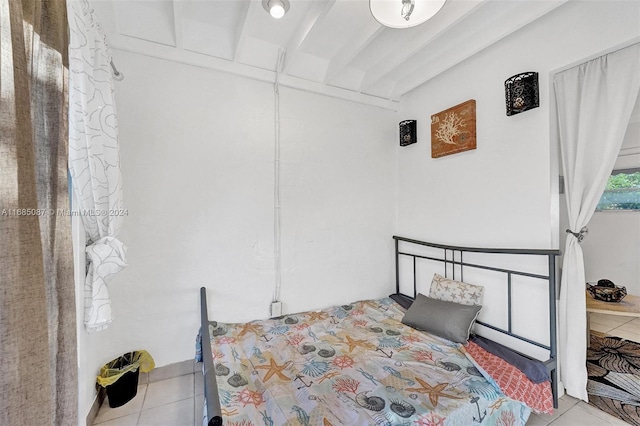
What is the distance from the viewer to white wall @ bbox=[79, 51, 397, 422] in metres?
1.95

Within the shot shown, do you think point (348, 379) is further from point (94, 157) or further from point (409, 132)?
point (409, 132)

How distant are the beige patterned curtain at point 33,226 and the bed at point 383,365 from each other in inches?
16.7

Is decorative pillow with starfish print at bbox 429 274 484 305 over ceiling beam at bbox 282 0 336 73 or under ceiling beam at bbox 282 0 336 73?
under

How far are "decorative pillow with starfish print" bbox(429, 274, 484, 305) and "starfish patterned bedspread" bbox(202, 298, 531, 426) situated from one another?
1.27 feet

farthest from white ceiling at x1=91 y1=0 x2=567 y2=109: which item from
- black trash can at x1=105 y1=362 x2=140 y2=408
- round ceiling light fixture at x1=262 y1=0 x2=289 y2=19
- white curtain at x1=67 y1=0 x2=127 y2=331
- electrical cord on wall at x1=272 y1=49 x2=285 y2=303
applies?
black trash can at x1=105 y1=362 x2=140 y2=408

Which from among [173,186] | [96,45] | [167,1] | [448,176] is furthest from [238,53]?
[448,176]

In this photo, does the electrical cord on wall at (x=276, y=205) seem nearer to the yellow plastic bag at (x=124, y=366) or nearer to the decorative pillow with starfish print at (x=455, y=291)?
the yellow plastic bag at (x=124, y=366)

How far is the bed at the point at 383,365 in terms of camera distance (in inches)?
48.7

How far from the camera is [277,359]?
1690mm

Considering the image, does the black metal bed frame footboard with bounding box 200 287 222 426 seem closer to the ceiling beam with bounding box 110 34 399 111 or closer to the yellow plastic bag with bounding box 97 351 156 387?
the yellow plastic bag with bounding box 97 351 156 387

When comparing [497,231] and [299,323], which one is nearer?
[497,231]

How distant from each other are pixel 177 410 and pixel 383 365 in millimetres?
1351

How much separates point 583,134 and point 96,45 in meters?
2.84

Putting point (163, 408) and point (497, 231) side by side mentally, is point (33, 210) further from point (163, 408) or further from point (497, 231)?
point (497, 231)
